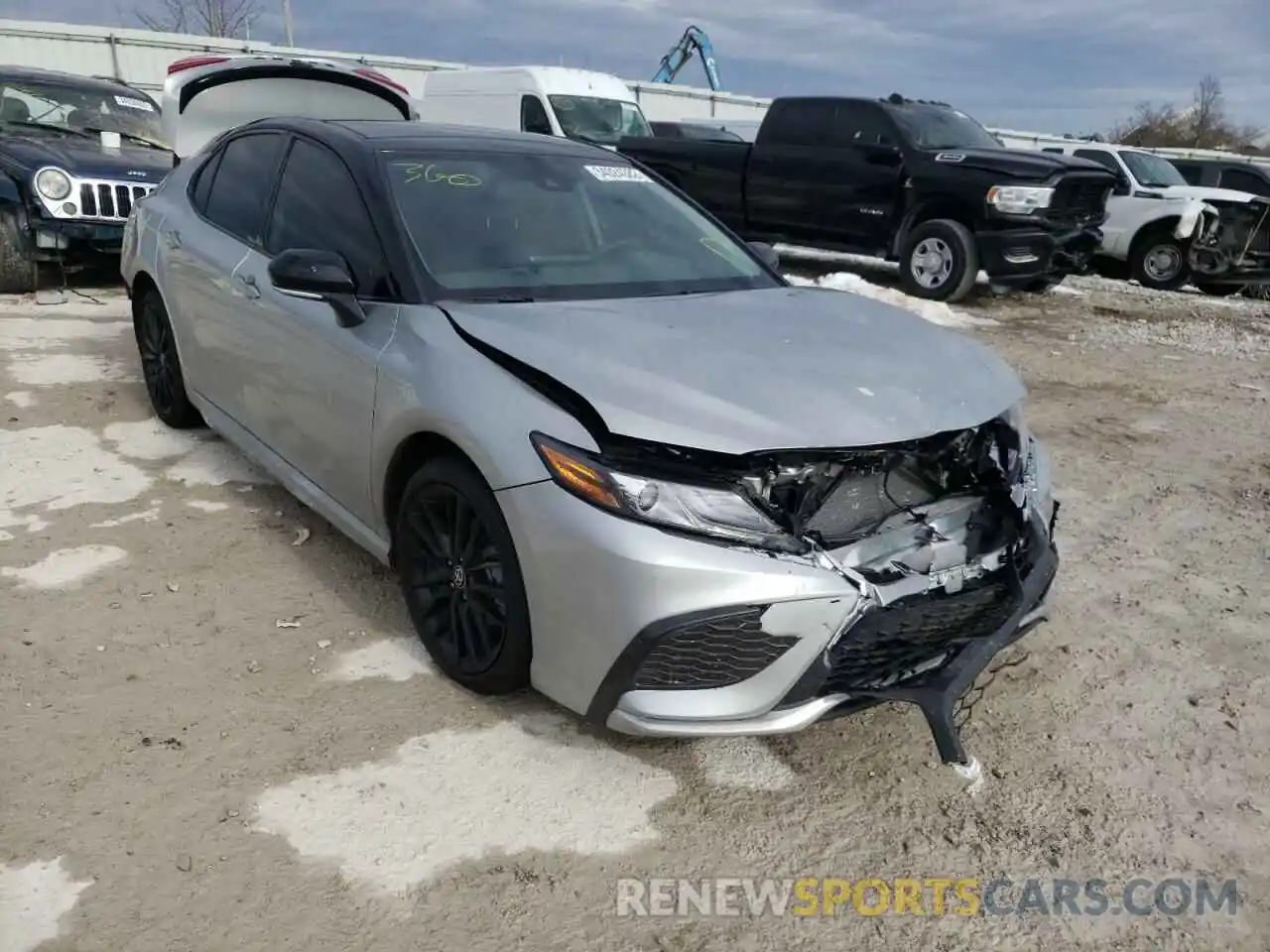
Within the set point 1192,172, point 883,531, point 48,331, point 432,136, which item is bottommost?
point 48,331

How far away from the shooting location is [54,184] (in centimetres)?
759

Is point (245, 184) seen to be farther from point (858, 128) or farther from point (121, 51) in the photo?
point (121, 51)

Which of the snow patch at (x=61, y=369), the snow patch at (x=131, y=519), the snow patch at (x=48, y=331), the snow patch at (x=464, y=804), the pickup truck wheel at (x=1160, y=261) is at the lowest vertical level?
the snow patch at (x=48, y=331)

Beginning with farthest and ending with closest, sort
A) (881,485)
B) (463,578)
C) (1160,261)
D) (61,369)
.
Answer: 1. (1160,261)
2. (61,369)
3. (463,578)
4. (881,485)

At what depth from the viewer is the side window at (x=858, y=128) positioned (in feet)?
33.8

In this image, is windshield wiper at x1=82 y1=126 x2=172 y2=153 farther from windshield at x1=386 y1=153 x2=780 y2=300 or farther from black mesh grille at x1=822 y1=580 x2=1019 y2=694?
black mesh grille at x1=822 y1=580 x2=1019 y2=694

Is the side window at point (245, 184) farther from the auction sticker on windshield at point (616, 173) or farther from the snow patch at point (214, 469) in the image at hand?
the auction sticker on windshield at point (616, 173)

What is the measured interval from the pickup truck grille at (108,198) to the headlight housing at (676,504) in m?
6.81

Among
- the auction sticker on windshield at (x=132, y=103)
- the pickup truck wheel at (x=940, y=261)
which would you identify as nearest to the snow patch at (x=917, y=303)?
the pickup truck wheel at (x=940, y=261)

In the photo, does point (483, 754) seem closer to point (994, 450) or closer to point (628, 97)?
point (994, 450)

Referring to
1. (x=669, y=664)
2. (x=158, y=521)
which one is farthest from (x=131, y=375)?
(x=669, y=664)

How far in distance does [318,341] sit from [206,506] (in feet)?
4.40

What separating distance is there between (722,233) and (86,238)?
610 centimetres

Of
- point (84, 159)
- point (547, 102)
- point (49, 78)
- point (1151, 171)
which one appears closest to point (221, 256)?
point (84, 159)
